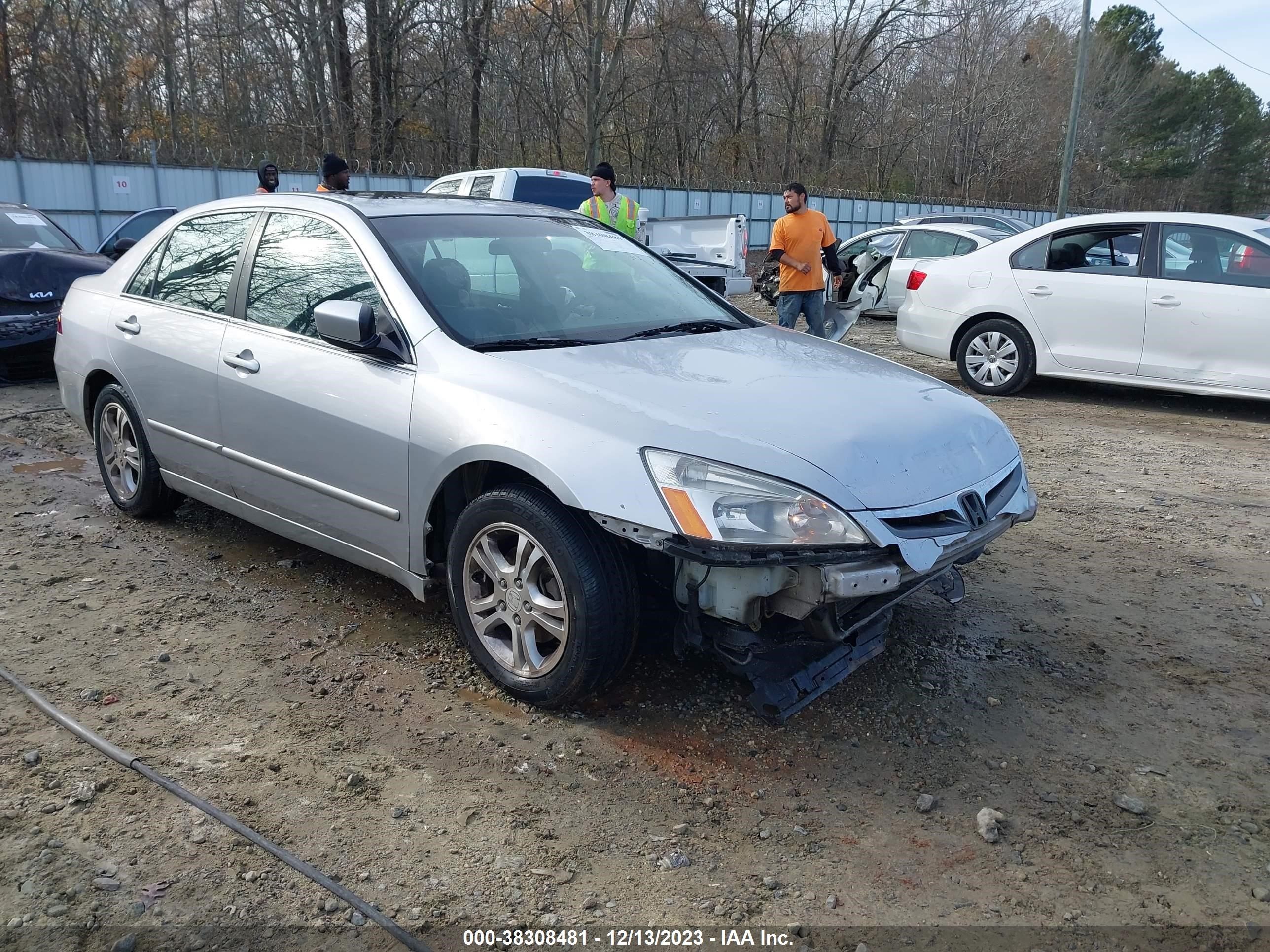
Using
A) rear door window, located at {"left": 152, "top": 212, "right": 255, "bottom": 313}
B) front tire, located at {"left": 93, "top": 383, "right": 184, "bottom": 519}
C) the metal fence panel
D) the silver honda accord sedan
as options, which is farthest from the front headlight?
the metal fence panel

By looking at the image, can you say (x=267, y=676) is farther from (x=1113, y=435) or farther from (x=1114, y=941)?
(x=1113, y=435)

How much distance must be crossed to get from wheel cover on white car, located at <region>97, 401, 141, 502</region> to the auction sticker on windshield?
2412 mm

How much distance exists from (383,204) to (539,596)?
197 cm

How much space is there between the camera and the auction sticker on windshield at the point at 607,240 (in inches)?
179

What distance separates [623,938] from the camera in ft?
7.68

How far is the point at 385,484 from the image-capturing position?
11.7 feet

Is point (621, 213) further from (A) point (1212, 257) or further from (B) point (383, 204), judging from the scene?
(A) point (1212, 257)

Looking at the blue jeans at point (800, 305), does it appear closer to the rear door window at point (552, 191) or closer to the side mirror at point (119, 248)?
the rear door window at point (552, 191)

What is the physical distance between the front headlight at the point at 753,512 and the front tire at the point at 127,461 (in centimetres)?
319

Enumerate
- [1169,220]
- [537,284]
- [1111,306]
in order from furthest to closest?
1. [1111,306]
2. [1169,220]
3. [537,284]

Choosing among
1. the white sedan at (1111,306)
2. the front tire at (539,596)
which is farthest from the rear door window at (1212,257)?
the front tire at (539,596)

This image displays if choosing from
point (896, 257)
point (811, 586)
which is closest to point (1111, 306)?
point (896, 257)

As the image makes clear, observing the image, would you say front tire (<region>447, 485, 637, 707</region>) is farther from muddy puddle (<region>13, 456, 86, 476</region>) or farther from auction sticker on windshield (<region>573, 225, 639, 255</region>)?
muddy puddle (<region>13, 456, 86, 476</region>)

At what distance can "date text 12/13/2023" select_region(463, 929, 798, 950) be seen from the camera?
2.33 meters
